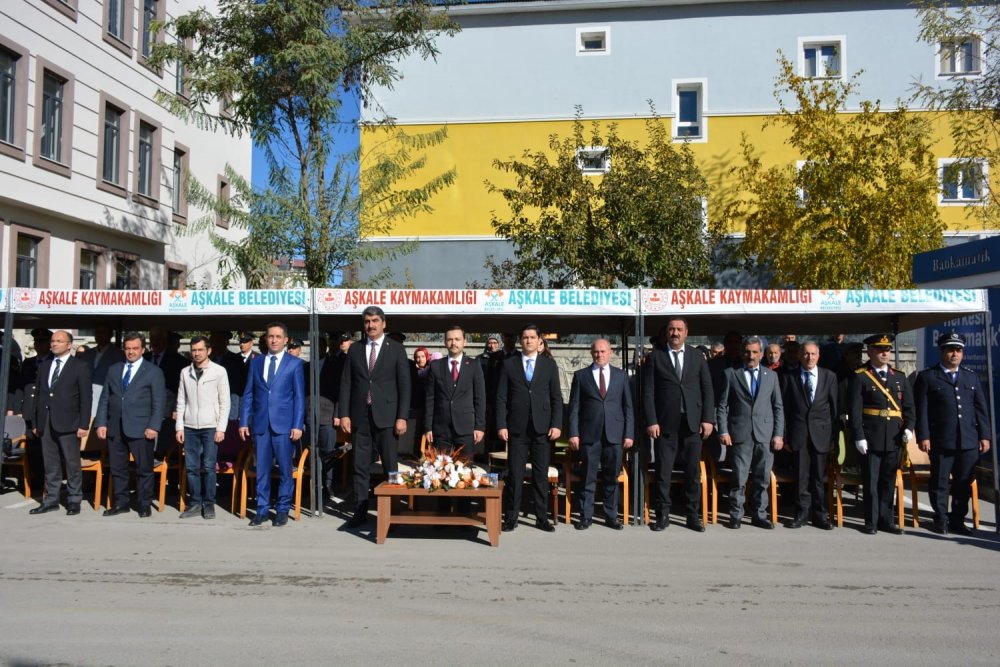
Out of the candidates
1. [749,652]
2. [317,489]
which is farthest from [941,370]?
[317,489]

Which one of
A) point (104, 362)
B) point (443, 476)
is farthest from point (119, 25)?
point (443, 476)

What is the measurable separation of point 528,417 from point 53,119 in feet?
47.9

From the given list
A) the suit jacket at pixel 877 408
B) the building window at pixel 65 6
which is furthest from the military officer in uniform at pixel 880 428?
the building window at pixel 65 6

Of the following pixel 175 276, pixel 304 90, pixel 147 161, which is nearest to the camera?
pixel 304 90

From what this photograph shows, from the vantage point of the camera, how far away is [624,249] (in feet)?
52.3

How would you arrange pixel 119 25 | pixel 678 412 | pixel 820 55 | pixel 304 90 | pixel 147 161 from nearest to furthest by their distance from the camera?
pixel 678 412 → pixel 304 90 → pixel 119 25 → pixel 147 161 → pixel 820 55

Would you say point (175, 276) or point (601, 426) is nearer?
point (601, 426)

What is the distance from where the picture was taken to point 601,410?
→ 803 centimetres

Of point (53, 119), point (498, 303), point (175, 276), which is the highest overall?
point (53, 119)

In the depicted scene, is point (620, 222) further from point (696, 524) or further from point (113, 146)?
point (113, 146)

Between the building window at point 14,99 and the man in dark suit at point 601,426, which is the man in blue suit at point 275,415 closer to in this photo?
the man in dark suit at point 601,426

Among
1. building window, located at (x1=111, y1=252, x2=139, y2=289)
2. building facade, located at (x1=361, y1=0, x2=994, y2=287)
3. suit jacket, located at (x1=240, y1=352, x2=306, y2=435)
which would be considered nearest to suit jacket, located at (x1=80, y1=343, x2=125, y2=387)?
suit jacket, located at (x1=240, y1=352, x2=306, y2=435)

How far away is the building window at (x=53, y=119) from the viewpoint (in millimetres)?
16516

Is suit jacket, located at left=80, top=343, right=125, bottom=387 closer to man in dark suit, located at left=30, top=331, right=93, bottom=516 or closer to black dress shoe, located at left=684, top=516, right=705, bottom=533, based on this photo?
man in dark suit, located at left=30, top=331, right=93, bottom=516
